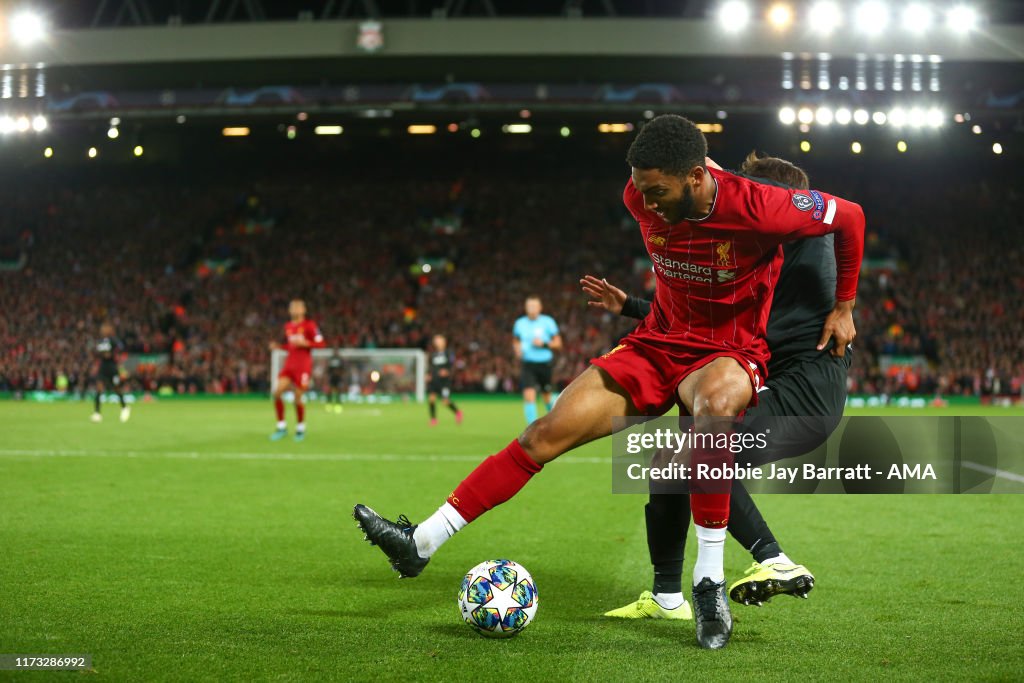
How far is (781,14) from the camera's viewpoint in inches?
970

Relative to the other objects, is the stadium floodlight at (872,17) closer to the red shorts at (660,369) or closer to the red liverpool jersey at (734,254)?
the red liverpool jersey at (734,254)

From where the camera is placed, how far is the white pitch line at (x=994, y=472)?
10461mm

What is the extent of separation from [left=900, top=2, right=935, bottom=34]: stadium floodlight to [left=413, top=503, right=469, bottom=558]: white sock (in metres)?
24.1

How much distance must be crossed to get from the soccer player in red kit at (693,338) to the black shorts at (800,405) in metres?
0.24

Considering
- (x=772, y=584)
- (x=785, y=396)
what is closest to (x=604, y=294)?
(x=785, y=396)

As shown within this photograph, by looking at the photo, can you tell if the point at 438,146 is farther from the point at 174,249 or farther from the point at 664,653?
the point at 664,653

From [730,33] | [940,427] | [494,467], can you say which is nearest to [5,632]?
[494,467]

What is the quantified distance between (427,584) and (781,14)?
893 inches

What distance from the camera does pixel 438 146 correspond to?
39.6 metres

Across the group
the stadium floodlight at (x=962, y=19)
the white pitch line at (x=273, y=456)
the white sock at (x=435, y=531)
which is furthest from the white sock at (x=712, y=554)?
the stadium floodlight at (x=962, y=19)

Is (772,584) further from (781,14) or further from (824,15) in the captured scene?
(781,14)

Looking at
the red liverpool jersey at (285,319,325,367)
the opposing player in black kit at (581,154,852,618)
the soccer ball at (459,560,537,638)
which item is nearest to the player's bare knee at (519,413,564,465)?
the soccer ball at (459,560,537,638)

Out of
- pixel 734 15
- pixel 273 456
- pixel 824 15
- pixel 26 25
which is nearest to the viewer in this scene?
pixel 273 456

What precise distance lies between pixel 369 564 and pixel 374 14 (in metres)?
22.8
